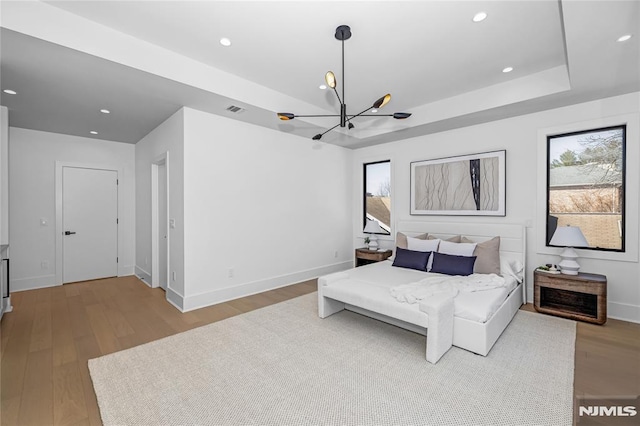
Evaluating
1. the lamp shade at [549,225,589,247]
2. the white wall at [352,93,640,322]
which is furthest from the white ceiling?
the lamp shade at [549,225,589,247]

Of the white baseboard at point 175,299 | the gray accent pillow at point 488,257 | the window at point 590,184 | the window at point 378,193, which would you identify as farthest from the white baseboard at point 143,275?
the window at point 590,184

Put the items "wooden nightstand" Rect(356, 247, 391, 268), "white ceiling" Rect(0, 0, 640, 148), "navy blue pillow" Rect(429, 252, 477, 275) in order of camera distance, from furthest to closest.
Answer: "wooden nightstand" Rect(356, 247, 391, 268) → "navy blue pillow" Rect(429, 252, 477, 275) → "white ceiling" Rect(0, 0, 640, 148)

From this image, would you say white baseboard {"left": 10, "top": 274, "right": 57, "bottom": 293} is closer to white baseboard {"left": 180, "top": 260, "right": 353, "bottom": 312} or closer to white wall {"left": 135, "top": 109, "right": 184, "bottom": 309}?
white wall {"left": 135, "top": 109, "right": 184, "bottom": 309}

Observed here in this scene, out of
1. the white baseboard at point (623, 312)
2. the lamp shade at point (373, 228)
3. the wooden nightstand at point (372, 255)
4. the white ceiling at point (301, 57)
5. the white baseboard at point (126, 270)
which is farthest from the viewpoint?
the white baseboard at point (126, 270)

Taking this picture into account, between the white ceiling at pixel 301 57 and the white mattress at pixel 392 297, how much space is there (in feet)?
7.63

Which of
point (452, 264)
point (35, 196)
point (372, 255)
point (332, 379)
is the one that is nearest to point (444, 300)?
point (332, 379)

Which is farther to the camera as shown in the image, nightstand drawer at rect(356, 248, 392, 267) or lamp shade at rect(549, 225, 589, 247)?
nightstand drawer at rect(356, 248, 392, 267)

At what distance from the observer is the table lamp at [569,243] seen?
329 cm

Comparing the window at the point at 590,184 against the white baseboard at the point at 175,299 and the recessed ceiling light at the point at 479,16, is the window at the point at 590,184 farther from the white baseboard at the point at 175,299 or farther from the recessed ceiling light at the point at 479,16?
the white baseboard at the point at 175,299

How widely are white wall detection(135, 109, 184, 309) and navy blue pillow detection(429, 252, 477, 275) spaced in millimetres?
3413

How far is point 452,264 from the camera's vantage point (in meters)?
3.71

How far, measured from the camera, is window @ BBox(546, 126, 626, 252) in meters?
3.40

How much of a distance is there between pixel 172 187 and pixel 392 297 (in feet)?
10.7

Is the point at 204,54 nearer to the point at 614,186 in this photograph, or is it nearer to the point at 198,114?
the point at 198,114
